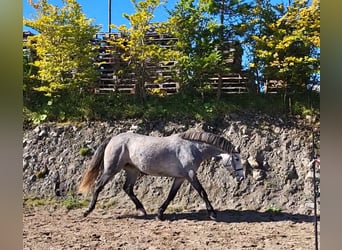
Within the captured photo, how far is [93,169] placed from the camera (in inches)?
78.3

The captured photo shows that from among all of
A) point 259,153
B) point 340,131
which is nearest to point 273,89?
point 259,153

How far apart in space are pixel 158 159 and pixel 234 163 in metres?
0.38

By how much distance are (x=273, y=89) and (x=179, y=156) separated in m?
0.58

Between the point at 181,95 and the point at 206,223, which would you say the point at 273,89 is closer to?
the point at 181,95

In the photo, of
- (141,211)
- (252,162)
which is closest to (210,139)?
(252,162)

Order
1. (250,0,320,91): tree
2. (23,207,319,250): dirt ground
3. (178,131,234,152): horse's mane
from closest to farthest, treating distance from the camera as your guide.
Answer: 1. (23,207,319,250): dirt ground
2. (250,0,320,91): tree
3. (178,131,234,152): horse's mane

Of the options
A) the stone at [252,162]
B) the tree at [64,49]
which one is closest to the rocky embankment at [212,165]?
the stone at [252,162]

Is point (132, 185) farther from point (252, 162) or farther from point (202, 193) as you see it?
point (252, 162)

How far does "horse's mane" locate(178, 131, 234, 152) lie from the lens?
1.93 m

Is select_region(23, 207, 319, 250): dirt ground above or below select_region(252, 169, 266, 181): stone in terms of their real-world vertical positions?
below

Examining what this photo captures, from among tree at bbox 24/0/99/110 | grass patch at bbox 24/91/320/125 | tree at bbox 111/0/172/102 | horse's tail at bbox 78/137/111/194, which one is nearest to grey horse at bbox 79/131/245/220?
horse's tail at bbox 78/137/111/194

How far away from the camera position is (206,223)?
184 cm

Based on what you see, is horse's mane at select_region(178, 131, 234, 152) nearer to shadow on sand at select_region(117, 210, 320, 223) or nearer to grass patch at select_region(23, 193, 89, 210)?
shadow on sand at select_region(117, 210, 320, 223)

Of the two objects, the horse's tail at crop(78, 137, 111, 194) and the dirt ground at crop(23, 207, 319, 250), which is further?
the horse's tail at crop(78, 137, 111, 194)
